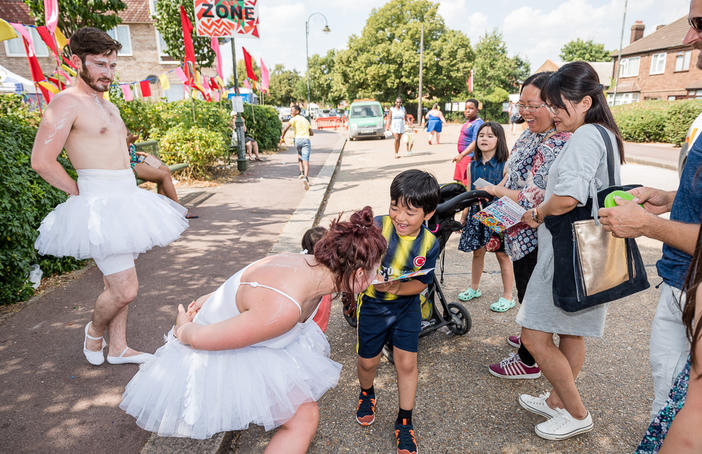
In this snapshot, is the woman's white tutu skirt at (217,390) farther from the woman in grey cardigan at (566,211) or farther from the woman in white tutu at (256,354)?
the woman in grey cardigan at (566,211)

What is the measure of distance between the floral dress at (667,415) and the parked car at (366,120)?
22.8 metres

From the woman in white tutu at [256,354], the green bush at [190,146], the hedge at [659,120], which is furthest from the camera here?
the hedge at [659,120]

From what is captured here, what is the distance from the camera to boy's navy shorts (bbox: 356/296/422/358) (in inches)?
95.0

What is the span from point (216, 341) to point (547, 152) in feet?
7.19

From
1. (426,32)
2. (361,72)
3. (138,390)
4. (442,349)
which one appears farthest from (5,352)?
(426,32)

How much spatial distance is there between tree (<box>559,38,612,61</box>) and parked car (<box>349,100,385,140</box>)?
217 feet

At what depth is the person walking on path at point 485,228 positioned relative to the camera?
12.4 feet

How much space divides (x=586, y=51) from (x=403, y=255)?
89162 millimetres

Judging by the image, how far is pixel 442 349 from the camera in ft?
11.2

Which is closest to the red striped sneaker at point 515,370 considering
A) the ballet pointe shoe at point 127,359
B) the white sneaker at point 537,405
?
the white sneaker at point 537,405

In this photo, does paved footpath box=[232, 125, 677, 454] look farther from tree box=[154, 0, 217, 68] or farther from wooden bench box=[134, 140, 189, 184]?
tree box=[154, 0, 217, 68]

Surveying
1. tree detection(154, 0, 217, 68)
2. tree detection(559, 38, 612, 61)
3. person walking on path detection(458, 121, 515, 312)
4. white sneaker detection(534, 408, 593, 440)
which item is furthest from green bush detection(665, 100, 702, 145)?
tree detection(559, 38, 612, 61)

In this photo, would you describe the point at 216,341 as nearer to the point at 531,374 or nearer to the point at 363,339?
the point at 363,339

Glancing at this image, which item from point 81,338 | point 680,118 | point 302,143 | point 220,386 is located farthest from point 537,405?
point 680,118
